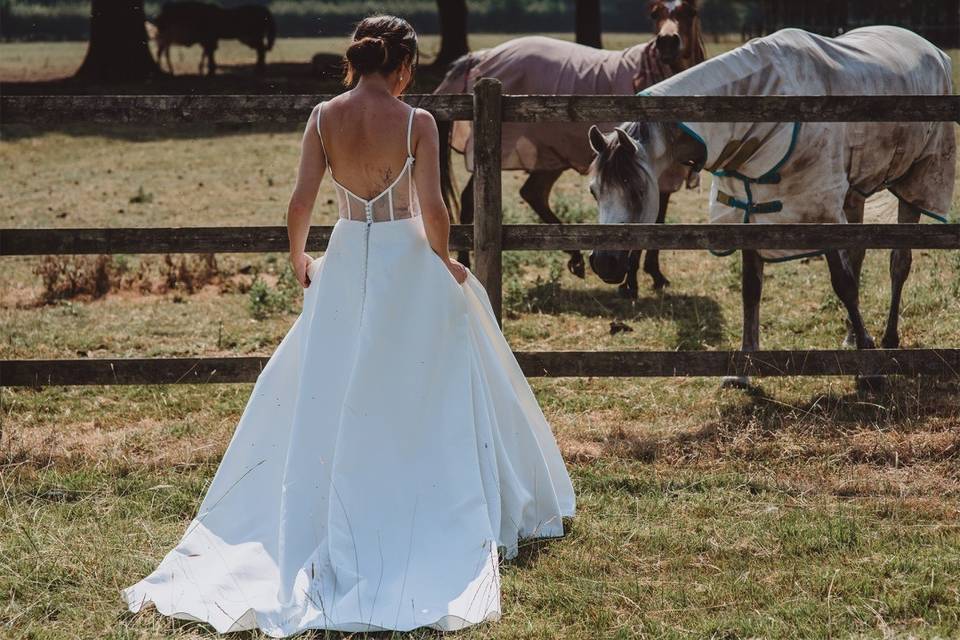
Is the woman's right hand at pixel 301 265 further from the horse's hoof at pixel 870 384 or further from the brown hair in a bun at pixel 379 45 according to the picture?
the horse's hoof at pixel 870 384

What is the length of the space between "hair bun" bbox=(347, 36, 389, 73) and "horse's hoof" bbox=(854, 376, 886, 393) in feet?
13.0

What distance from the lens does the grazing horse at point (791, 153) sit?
6211mm

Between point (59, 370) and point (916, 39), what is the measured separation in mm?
6213

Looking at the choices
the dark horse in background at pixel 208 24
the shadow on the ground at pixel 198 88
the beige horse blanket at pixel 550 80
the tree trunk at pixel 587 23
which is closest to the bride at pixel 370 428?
the beige horse blanket at pixel 550 80

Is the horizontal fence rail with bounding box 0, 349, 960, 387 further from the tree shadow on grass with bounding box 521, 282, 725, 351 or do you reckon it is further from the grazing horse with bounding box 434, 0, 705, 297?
the grazing horse with bounding box 434, 0, 705, 297

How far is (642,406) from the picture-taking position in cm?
657

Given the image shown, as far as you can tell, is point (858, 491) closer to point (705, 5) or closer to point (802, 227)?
point (802, 227)

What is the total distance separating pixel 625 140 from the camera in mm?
6020

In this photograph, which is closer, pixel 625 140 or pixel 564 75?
pixel 625 140

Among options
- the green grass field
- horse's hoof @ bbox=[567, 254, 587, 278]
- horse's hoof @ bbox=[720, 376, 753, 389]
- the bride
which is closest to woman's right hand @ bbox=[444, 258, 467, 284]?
the bride

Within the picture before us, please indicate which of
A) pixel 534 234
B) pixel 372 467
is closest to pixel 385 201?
pixel 372 467

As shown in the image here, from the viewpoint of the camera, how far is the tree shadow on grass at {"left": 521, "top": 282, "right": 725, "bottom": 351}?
8320mm

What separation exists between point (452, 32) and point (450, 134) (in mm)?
19596

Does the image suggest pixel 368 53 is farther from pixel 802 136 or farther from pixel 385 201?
pixel 802 136
